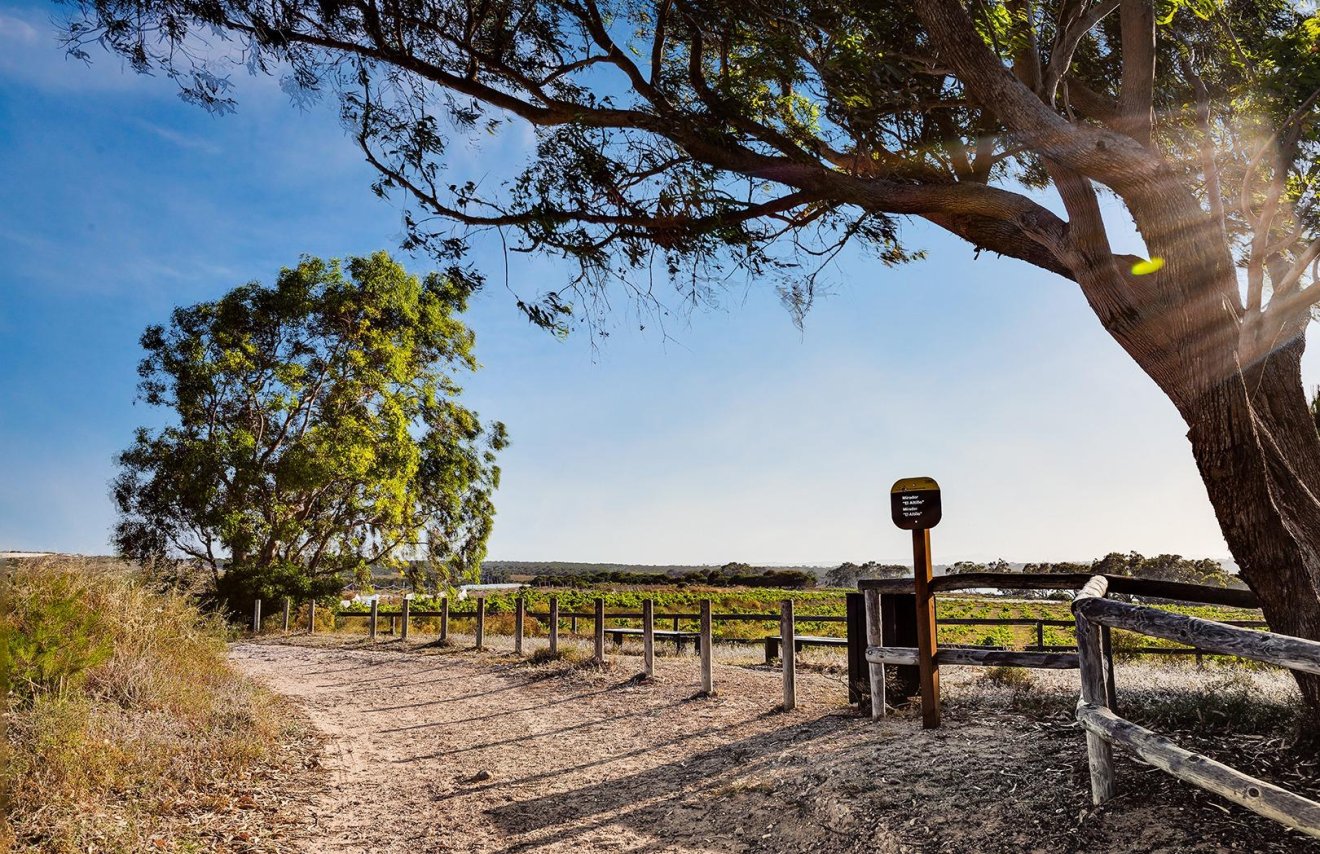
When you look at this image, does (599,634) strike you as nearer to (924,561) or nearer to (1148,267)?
(924,561)

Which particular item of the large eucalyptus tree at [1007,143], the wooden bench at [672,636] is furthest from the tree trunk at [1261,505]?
the wooden bench at [672,636]

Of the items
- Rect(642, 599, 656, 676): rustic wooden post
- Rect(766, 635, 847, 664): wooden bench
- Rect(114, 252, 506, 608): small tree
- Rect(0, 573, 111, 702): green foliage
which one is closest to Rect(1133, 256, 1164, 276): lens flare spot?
Rect(642, 599, 656, 676): rustic wooden post

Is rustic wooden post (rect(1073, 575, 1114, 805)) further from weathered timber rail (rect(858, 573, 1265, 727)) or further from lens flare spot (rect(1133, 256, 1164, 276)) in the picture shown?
lens flare spot (rect(1133, 256, 1164, 276))

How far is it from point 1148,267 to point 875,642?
4.16 metres

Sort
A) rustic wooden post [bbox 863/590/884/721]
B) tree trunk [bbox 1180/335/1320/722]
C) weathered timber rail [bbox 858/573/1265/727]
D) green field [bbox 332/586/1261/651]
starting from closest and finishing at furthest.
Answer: tree trunk [bbox 1180/335/1320/722] < weathered timber rail [bbox 858/573/1265/727] < rustic wooden post [bbox 863/590/884/721] < green field [bbox 332/586/1261/651]

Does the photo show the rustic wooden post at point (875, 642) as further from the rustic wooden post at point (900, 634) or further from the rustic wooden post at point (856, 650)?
the rustic wooden post at point (856, 650)

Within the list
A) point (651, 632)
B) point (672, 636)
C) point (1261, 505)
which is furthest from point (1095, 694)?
point (672, 636)

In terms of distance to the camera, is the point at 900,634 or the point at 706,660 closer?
the point at 900,634

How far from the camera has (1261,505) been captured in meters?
5.18

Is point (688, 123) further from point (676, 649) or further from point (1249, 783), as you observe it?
point (676, 649)

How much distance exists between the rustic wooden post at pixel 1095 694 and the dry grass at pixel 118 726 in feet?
17.1

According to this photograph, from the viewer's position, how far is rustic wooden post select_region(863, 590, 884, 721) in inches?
305

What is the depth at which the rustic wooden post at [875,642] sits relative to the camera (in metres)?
7.75

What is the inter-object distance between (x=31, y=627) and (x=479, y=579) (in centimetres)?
2142
